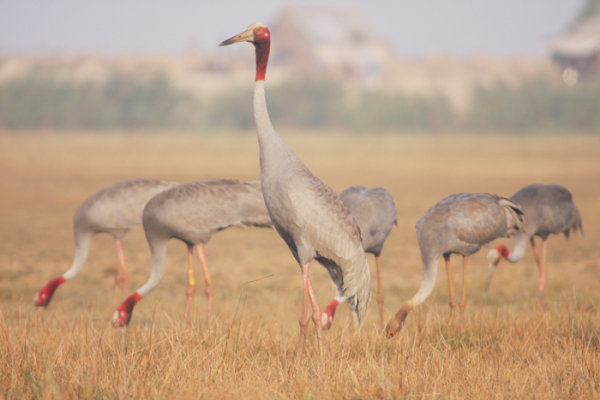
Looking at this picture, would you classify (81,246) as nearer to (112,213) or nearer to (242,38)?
(112,213)

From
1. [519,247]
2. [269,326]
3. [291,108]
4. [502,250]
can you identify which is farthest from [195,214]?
[291,108]

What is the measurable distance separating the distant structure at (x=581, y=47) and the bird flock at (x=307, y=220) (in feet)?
164

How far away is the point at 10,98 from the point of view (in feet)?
112

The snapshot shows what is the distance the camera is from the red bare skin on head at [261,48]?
3686 mm

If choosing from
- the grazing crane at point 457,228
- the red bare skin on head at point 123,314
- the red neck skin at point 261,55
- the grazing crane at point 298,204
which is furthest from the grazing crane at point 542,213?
the red bare skin on head at point 123,314

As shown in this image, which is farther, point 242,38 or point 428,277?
point 428,277

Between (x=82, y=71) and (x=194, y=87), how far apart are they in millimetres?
10854

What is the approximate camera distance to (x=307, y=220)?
12.0 ft

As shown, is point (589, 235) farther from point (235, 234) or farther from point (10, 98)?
point (10, 98)

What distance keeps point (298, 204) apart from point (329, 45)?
5957 cm

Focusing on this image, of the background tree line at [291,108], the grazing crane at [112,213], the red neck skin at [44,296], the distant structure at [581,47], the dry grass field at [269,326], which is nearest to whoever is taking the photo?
the dry grass field at [269,326]

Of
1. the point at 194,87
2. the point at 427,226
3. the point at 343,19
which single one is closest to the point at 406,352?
the point at 427,226

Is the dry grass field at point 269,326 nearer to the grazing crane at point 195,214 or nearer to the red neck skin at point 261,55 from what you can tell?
the grazing crane at point 195,214

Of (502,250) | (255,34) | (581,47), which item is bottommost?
(502,250)
